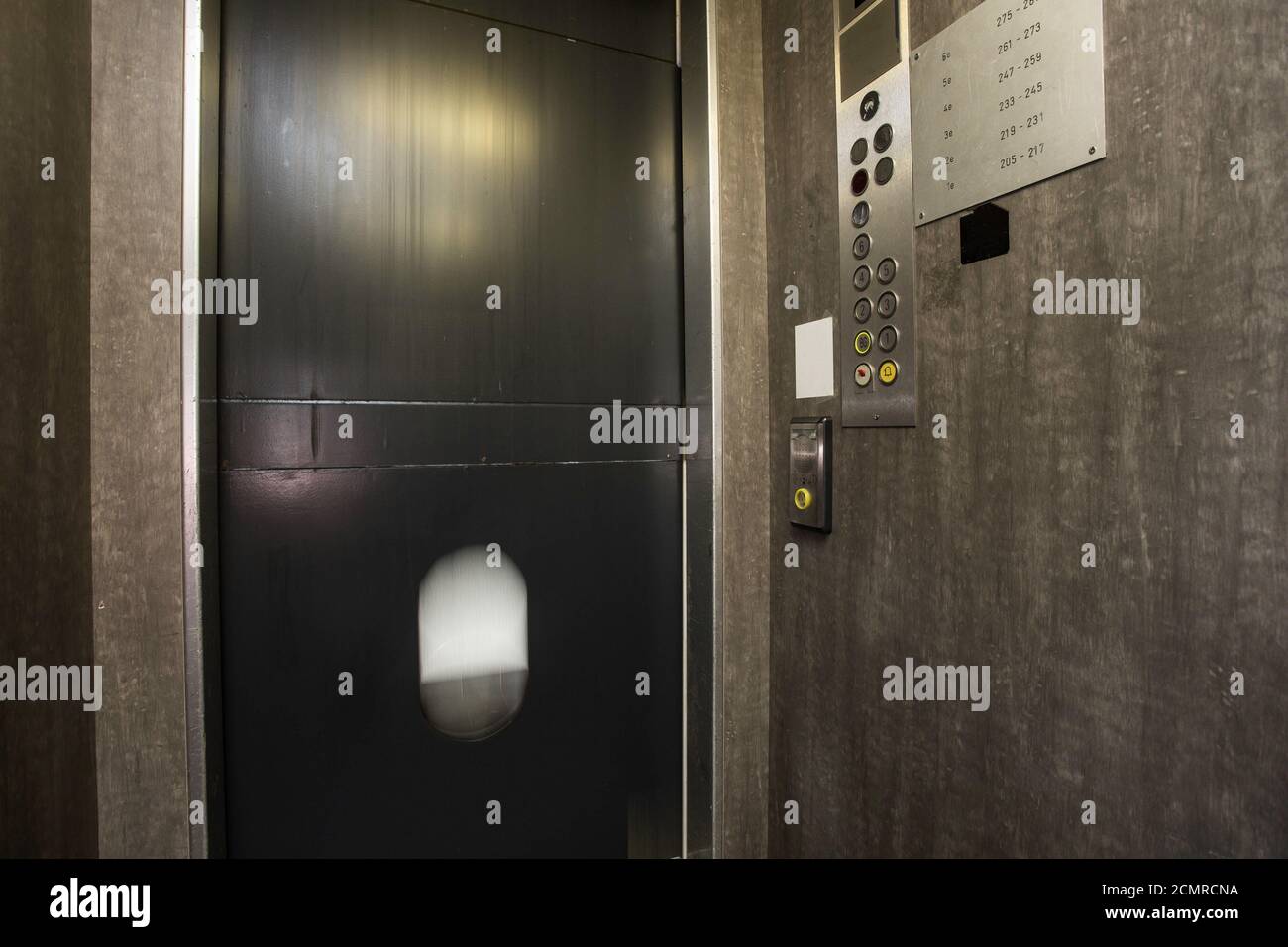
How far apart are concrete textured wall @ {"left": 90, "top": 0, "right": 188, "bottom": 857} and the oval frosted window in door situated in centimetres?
54

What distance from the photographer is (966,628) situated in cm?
131

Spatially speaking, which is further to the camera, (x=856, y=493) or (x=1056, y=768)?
(x=856, y=493)

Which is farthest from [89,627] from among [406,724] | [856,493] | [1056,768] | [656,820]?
[1056,768]

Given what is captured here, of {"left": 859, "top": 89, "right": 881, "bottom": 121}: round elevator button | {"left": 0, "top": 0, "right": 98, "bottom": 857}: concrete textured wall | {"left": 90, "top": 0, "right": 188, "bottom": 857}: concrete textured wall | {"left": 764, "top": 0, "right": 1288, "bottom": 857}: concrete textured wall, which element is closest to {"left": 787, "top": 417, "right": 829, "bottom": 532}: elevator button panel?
{"left": 764, "top": 0, "right": 1288, "bottom": 857}: concrete textured wall

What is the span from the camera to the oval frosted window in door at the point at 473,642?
1.65 m

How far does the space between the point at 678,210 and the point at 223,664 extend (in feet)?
5.62

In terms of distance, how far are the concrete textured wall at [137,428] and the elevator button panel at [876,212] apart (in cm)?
151

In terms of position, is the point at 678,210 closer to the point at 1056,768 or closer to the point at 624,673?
the point at 624,673

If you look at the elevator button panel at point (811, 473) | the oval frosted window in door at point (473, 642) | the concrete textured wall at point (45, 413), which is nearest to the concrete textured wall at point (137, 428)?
the concrete textured wall at point (45, 413)

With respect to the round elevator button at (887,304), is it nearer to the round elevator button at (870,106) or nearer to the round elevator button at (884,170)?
the round elevator button at (884,170)

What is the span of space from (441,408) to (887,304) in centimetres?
113

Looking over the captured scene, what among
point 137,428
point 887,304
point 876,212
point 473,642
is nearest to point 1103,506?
point 887,304

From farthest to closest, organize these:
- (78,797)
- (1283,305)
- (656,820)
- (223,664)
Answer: (656,820), (223,664), (78,797), (1283,305)

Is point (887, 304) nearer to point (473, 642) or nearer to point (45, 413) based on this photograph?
point (473, 642)
